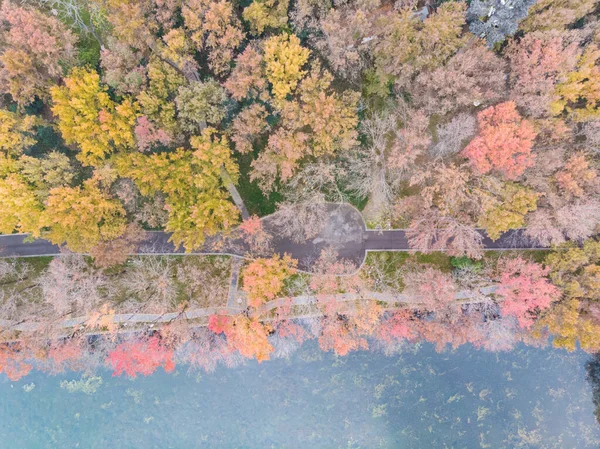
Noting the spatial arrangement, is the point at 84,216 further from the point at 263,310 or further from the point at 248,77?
the point at 263,310

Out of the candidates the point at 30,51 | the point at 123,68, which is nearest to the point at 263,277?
the point at 123,68

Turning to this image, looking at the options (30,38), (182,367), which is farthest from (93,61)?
(182,367)

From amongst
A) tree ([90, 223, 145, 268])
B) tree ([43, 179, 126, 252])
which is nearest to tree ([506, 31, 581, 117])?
tree ([90, 223, 145, 268])

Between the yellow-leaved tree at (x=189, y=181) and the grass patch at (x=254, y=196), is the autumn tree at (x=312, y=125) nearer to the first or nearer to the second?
the yellow-leaved tree at (x=189, y=181)

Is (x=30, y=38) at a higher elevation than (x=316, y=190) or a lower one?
higher

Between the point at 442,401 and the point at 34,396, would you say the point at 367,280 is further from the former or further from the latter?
the point at 34,396

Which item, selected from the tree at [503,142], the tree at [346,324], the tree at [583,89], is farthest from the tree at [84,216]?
the tree at [583,89]

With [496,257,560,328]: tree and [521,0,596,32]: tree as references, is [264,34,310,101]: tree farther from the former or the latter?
[496,257,560,328]: tree
